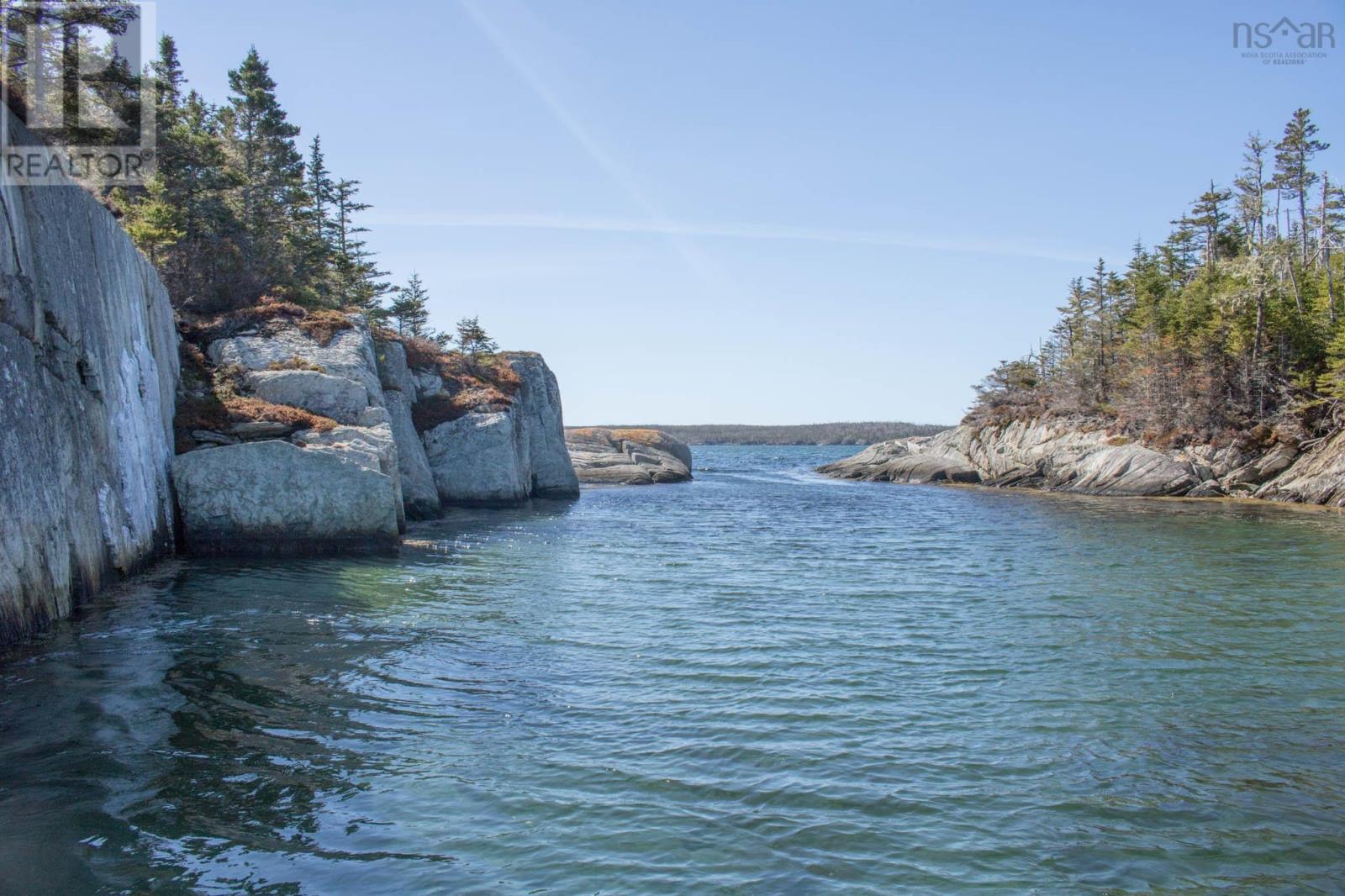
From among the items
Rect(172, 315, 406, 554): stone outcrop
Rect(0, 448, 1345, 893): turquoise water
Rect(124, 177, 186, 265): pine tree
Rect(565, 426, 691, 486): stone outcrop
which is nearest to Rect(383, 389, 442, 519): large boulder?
Rect(172, 315, 406, 554): stone outcrop

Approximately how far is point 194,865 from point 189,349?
77.9ft

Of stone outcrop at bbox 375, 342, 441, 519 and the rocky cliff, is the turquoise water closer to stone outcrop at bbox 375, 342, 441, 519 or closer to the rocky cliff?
the rocky cliff

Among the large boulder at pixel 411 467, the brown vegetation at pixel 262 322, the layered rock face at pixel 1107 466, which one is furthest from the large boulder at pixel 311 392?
the layered rock face at pixel 1107 466

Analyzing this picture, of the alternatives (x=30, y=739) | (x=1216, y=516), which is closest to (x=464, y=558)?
(x=30, y=739)

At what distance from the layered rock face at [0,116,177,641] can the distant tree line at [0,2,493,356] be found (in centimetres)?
332

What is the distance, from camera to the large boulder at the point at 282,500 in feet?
68.3

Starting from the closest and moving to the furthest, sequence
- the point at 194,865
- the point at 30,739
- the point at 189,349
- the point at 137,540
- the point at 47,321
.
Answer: the point at 194,865 → the point at 30,739 → the point at 47,321 → the point at 137,540 → the point at 189,349

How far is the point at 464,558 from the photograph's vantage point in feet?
72.7

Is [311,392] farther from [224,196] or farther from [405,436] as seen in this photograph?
[224,196]

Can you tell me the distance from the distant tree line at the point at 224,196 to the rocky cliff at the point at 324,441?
12.8 ft

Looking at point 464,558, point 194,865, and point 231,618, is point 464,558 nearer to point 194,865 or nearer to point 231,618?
point 231,618

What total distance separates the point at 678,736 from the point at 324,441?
17.1 m

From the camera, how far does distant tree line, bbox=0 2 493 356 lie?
1080 inches

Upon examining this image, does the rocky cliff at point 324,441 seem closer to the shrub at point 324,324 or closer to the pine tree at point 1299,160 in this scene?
the shrub at point 324,324
